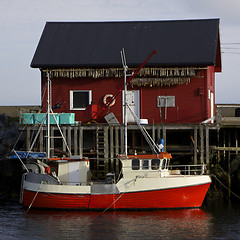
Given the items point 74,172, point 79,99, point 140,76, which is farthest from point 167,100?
point 74,172

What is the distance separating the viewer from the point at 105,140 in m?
36.3

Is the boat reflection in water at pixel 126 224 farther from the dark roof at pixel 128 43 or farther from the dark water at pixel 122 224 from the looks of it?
the dark roof at pixel 128 43

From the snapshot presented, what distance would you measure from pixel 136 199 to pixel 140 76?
9396 millimetres

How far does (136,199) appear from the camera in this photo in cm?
3209

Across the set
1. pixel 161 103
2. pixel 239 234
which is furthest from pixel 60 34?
pixel 239 234

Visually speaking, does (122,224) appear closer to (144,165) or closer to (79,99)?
(144,165)

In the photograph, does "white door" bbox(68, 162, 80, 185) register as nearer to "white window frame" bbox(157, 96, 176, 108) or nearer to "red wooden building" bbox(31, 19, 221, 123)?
"red wooden building" bbox(31, 19, 221, 123)

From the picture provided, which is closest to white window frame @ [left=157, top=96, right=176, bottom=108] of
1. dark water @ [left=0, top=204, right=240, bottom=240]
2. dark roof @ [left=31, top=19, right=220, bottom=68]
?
dark roof @ [left=31, top=19, right=220, bottom=68]

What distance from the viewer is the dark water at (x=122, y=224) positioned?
1069 inches

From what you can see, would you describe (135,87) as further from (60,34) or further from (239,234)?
(239,234)

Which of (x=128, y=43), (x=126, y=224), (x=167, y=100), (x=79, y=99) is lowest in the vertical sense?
(x=126, y=224)

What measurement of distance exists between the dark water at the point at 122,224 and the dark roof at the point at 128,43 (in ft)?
33.2

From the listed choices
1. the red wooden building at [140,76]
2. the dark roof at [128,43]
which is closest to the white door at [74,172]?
the red wooden building at [140,76]

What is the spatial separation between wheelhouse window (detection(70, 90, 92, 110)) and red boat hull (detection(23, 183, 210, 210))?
27.4 feet
